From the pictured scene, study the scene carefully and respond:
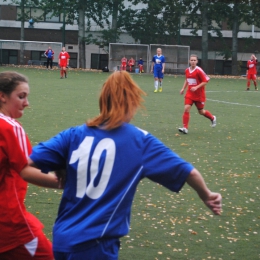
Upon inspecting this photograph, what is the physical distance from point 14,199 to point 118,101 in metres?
0.88

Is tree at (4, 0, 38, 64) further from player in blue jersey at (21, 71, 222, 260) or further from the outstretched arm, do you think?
player in blue jersey at (21, 71, 222, 260)

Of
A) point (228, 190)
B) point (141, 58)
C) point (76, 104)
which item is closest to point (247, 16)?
point (141, 58)

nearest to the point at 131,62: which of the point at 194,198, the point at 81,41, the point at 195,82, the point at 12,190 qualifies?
the point at 81,41

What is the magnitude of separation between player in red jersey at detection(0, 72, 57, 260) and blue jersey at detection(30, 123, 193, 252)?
0.29 m

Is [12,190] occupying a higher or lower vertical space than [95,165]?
lower

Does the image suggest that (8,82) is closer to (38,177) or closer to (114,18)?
→ (38,177)

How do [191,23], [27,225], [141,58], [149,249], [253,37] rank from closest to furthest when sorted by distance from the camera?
[27,225]
[149,249]
[141,58]
[191,23]
[253,37]

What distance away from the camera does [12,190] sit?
372cm

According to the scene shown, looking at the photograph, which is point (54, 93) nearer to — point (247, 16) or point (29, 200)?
point (29, 200)

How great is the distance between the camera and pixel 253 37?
69.3 m

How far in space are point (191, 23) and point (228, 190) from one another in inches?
2215

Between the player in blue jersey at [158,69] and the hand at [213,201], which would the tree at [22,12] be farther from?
the hand at [213,201]

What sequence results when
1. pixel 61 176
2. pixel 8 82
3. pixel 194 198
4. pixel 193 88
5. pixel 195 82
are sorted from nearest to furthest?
1. pixel 61 176
2. pixel 8 82
3. pixel 194 198
4. pixel 193 88
5. pixel 195 82

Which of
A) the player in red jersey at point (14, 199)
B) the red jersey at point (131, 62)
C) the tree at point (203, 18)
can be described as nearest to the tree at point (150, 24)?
the tree at point (203, 18)
